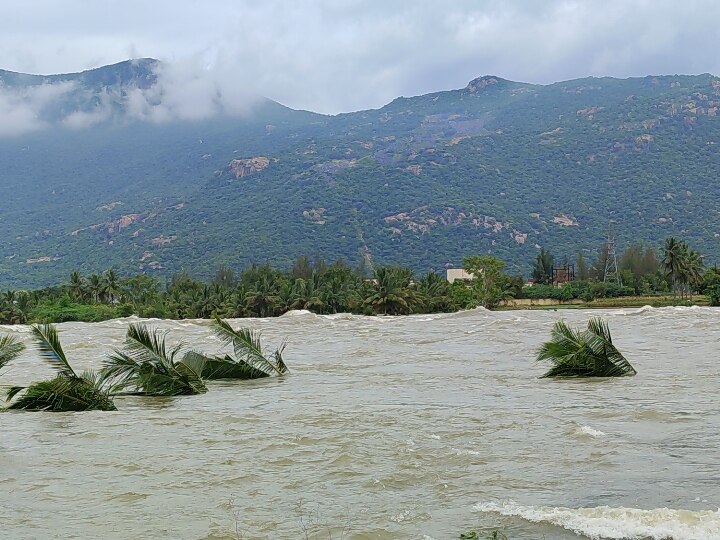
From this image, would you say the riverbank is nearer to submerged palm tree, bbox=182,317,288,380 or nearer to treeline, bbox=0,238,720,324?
treeline, bbox=0,238,720,324

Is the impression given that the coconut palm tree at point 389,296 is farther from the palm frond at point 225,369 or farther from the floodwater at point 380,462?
the floodwater at point 380,462

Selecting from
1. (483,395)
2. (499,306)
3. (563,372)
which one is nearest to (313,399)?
(483,395)

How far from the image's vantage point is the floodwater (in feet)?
27.7

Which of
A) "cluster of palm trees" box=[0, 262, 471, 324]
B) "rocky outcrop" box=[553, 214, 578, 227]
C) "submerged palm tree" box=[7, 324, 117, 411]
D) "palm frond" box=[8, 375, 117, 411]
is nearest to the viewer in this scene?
"submerged palm tree" box=[7, 324, 117, 411]

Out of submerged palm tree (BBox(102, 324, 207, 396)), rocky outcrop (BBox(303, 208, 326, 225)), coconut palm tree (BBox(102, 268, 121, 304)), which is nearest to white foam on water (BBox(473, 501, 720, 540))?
submerged palm tree (BBox(102, 324, 207, 396))

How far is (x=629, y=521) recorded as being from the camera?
8.01 metres

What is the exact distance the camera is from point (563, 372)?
2109 cm

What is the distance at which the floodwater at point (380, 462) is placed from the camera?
845cm

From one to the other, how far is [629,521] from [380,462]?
4277 mm

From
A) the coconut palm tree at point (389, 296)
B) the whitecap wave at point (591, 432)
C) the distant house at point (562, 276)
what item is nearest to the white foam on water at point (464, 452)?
the whitecap wave at point (591, 432)

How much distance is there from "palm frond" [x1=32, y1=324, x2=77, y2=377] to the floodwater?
1.08 metres

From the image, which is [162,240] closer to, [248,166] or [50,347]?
[248,166]

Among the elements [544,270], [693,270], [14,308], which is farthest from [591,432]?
[544,270]

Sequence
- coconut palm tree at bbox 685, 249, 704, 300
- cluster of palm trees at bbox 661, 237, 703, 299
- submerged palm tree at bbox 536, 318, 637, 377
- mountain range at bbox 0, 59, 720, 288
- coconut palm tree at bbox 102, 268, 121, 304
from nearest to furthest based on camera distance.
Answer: submerged palm tree at bbox 536, 318, 637, 377 < cluster of palm trees at bbox 661, 237, 703, 299 < coconut palm tree at bbox 685, 249, 704, 300 < coconut palm tree at bbox 102, 268, 121, 304 < mountain range at bbox 0, 59, 720, 288
